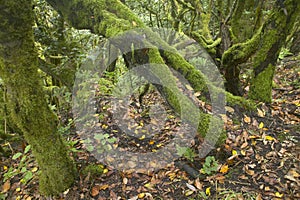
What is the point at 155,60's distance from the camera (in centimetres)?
334

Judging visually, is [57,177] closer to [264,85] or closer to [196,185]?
[196,185]

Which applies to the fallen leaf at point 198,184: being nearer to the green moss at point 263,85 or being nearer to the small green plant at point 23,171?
the green moss at point 263,85

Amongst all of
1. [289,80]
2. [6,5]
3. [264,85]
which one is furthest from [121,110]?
[289,80]

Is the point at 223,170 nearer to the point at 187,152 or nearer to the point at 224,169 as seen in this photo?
the point at 224,169

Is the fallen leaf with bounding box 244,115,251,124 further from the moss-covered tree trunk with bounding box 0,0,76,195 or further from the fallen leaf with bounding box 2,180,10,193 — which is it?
the fallen leaf with bounding box 2,180,10,193

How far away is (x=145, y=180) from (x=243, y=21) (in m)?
7.56

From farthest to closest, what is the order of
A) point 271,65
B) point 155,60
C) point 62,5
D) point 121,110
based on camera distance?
point 121,110 < point 271,65 < point 62,5 < point 155,60

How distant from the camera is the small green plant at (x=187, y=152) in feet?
11.4

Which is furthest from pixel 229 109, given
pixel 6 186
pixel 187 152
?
pixel 6 186

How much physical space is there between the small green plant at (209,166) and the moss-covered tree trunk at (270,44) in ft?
5.16

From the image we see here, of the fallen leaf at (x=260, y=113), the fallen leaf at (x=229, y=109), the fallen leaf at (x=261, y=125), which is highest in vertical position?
the fallen leaf at (x=229, y=109)

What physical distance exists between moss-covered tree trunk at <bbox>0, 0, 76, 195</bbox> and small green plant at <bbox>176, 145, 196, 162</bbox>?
1.56 meters

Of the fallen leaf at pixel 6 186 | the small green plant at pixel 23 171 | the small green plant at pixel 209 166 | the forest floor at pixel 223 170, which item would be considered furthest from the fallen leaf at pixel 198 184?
the fallen leaf at pixel 6 186

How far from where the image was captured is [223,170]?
10.4ft
